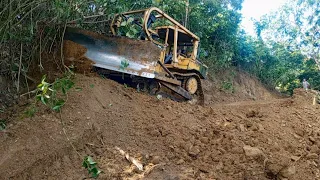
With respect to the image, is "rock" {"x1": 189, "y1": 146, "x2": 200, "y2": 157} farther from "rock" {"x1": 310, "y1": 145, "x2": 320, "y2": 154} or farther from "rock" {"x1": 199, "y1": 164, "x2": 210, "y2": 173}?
"rock" {"x1": 310, "y1": 145, "x2": 320, "y2": 154}

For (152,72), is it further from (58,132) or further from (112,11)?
(58,132)

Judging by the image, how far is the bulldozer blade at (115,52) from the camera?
5895mm

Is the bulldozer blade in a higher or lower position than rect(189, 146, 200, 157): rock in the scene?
higher

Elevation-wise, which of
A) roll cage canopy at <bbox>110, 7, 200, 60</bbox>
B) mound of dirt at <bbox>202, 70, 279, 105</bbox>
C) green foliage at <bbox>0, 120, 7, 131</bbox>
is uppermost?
roll cage canopy at <bbox>110, 7, 200, 60</bbox>

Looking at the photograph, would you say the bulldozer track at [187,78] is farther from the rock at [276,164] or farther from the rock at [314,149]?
the rock at [276,164]

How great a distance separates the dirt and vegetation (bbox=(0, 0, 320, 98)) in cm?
72

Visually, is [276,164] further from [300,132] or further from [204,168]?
[300,132]

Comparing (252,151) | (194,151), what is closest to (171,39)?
(194,151)

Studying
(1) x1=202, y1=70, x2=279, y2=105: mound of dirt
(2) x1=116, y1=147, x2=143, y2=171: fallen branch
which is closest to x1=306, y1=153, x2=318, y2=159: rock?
(2) x1=116, y1=147, x2=143, y2=171: fallen branch

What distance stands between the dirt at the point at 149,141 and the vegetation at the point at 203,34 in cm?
72

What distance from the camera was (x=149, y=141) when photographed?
4.26 m

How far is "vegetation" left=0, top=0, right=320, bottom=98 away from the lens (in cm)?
430

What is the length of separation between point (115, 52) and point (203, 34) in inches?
326

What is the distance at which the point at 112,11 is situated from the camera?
525 centimetres
